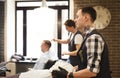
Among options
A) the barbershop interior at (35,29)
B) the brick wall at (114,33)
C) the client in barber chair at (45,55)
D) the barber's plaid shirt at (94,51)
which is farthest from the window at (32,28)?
the barber's plaid shirt at (94,51)

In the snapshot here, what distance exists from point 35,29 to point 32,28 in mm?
96

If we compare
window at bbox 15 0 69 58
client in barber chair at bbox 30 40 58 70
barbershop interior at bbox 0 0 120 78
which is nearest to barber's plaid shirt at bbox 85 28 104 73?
client in barber chair at bbox 30 40 58 70

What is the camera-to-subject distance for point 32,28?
20.5 feet

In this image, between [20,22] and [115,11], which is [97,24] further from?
[20,22]

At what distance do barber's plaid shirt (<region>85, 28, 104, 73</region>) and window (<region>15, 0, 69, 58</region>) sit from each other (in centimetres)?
411

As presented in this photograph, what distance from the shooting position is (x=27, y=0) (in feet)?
20.3

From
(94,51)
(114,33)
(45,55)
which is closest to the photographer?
(94,51)

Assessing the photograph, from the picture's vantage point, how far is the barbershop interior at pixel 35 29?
534 centimetres

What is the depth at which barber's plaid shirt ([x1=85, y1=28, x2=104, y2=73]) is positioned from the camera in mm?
1886

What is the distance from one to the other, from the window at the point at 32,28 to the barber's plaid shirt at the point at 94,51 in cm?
411

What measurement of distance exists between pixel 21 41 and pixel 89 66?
4.60m

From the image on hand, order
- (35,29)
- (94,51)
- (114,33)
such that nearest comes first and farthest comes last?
(94,51), (114,33), (35,29)

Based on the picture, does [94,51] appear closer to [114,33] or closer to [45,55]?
[45,55]

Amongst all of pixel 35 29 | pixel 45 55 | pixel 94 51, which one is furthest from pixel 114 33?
pixel 94 51
